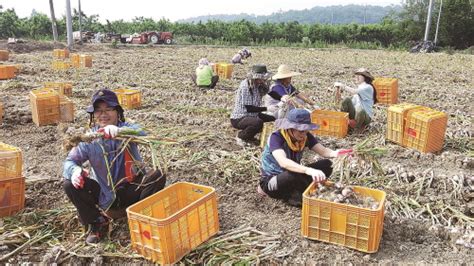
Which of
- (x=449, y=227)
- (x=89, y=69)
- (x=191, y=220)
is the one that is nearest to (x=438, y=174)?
(x=449, y=227)

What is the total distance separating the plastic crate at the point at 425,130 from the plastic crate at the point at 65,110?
4.89m

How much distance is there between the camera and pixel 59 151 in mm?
5625

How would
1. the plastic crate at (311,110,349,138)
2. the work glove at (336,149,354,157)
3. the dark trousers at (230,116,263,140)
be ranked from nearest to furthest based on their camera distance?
the work glove at (336,149,354,157) → the dark trousers at (230,116,263,140) → the plastic crate at (311,110,349,138)

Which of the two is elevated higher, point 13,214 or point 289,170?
point 289,170

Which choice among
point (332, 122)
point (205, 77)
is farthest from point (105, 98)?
point (205, 77)

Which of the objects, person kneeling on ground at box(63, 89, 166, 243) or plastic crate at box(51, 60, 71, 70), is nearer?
person kneeling on ground at box(63, 89, 166, 243)

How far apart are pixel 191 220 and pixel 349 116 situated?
3.88 metres

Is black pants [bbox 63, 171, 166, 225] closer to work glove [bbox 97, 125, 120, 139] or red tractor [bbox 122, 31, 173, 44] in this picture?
work glove [bbox 97, 125, 120, 139]

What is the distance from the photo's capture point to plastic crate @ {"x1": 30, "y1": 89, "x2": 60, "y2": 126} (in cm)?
669

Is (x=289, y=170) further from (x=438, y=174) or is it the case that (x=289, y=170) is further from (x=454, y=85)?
(x=454, y=85)

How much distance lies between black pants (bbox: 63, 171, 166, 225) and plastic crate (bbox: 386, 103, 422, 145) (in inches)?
133

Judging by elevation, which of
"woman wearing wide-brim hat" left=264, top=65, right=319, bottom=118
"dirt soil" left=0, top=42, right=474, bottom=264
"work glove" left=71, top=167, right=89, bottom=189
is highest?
"woman wearing wide-brim hat" left=264, top=65, right=319, bottom=118

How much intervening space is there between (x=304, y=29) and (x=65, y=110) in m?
30.9

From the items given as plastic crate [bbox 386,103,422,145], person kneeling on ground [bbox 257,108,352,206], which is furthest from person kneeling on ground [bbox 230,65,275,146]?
person kneeling on ground [bbox 257,108,352,206]
